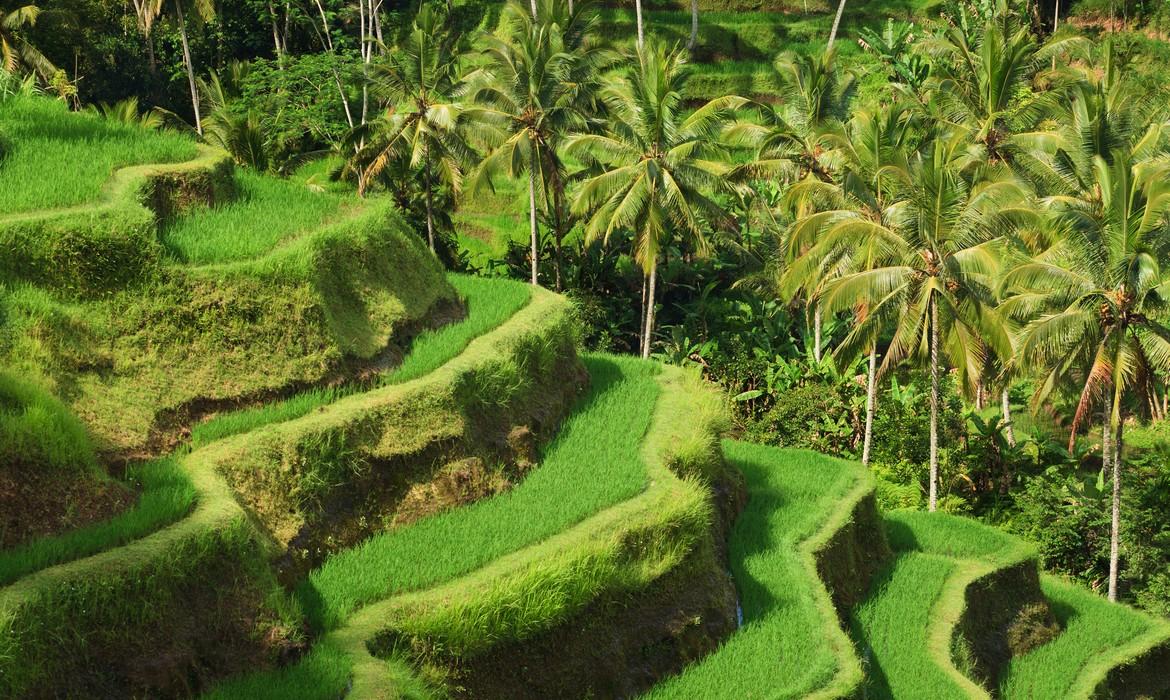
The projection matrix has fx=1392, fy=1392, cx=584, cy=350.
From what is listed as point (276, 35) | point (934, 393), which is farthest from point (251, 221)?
point (276, 35)

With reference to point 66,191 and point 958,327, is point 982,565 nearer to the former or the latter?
point 958,327

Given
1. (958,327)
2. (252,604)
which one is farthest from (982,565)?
(252,604)

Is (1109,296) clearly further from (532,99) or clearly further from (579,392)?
(532,99)

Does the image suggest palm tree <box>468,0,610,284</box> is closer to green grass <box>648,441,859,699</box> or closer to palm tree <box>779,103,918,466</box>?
palm tree <box>779,103,918,466</box>

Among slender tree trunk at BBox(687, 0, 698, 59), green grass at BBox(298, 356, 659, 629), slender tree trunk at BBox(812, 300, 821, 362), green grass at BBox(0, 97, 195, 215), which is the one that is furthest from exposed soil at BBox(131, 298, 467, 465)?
slender tree trunk at BBox(687, 0, 698, 59)

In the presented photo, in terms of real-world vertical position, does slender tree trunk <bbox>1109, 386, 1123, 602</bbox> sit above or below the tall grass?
below

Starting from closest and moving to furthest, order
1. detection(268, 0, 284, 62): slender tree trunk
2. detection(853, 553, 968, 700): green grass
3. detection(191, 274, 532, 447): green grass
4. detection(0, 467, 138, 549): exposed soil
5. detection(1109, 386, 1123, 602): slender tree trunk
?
detection(0, 467, 138, 549): exposed soil
detection(191, 274, 532, 447): green grass
detection(853, 553, 968, 700): green grass
detection(1109, 386, 1123, 602): slender tree trunk
detection(268, 0, 284, 62): slender tree trunk

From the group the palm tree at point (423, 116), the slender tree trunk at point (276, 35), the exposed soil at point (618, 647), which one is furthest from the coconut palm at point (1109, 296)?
the slender tree trunk at point (276, 35)

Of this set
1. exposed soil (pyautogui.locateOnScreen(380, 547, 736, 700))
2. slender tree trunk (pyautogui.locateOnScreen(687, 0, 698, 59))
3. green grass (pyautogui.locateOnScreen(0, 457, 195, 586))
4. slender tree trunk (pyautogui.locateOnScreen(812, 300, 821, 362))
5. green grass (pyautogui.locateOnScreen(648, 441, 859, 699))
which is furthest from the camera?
slender tree trunk (pyautogui.locateOnScreen(687, 0, 698, 59))
